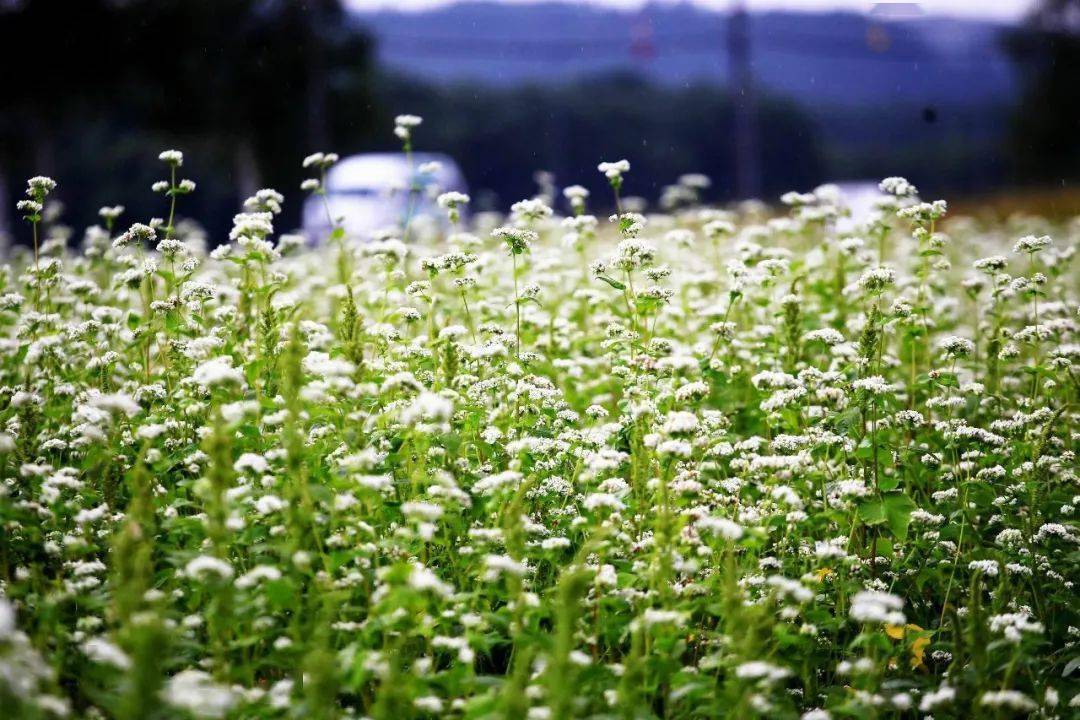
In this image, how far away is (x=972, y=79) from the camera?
2589cm

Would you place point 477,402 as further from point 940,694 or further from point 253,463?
point 940,694

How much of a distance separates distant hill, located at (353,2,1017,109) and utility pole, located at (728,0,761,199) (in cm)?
60

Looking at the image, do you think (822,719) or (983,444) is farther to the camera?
(983,444)

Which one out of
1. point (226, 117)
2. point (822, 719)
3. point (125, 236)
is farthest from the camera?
point (226, 117)

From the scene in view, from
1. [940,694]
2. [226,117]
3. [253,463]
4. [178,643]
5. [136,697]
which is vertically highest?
[226,117]

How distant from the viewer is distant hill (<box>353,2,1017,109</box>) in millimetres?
23906

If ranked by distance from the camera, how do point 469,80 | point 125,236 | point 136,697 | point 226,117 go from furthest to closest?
point 469,80, point 226,117, point 125,236, point 136,697

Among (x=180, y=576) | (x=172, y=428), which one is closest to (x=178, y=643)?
(x=180, y=576)

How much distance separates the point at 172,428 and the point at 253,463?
3.56 ft

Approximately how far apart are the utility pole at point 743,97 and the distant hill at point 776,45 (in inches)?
23.6

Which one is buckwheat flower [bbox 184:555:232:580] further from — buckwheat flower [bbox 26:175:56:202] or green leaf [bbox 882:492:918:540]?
buckwheat flower [bbox 26:175:56:202]

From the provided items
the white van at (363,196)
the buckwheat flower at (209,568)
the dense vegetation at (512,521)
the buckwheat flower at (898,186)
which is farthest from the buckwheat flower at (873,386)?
the white van at (363,196)

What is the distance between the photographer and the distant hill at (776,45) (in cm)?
2391

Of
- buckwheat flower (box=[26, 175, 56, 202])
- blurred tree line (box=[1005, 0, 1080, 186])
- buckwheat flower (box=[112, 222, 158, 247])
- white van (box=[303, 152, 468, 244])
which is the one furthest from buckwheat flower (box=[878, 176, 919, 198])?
blurred tree line (box=[1005, 0, 1080, 186])
